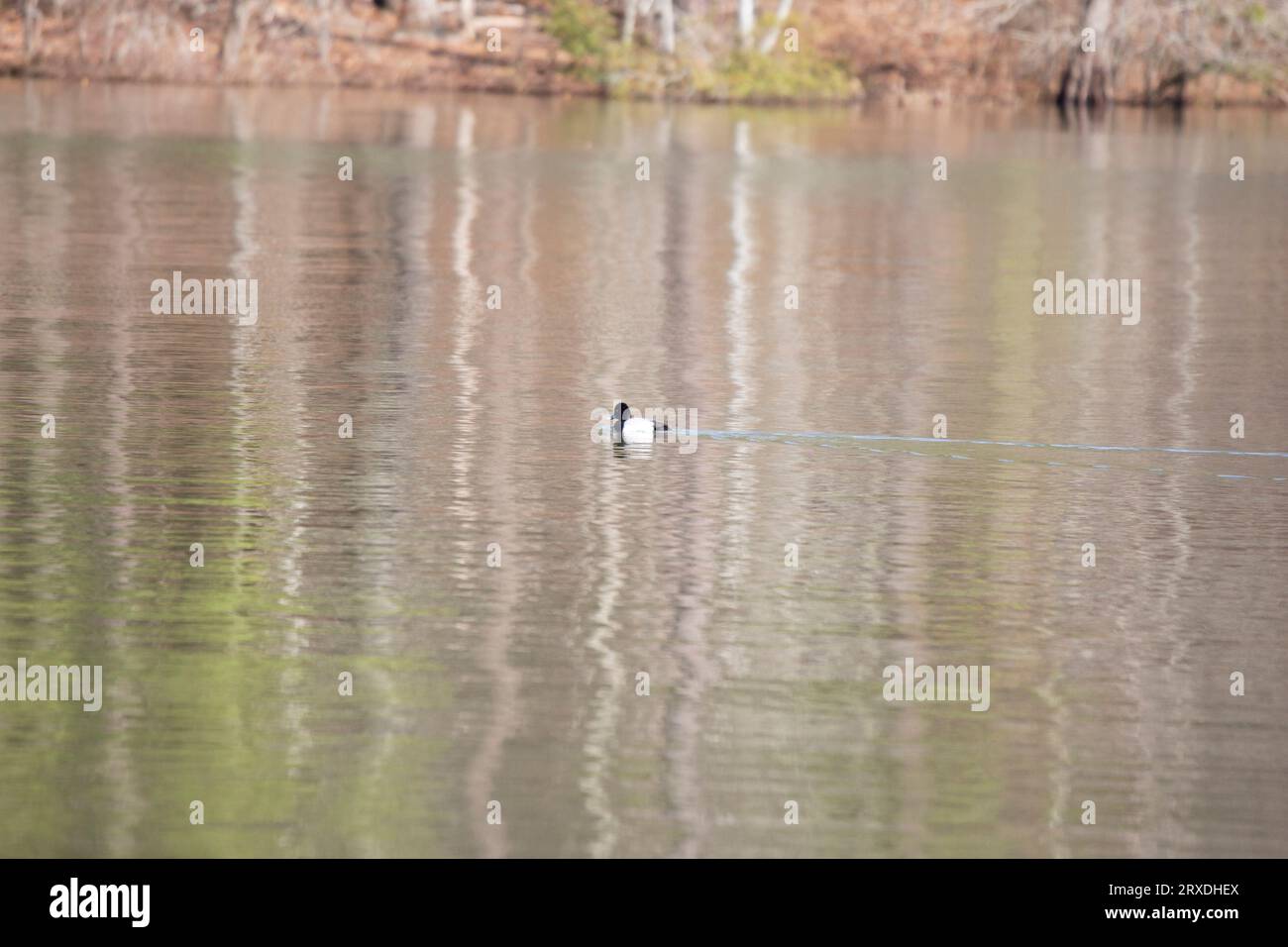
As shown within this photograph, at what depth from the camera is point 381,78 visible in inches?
2186

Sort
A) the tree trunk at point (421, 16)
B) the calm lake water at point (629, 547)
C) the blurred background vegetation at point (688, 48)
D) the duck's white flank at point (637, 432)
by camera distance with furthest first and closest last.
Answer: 1. the tree trunk at point (421, 16)
2. the blurred background vegetation at point (688, 48)
3. the duck's white flank at point (637, 432)
4. the calm lake water at point (629, 547)

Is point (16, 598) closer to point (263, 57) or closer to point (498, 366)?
point (498, 366)

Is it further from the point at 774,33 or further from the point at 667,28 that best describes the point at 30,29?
the point at 774,33

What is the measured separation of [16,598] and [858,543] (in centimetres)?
357

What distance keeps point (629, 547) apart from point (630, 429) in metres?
2.54

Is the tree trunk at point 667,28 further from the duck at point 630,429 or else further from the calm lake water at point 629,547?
the duck at point 630,429

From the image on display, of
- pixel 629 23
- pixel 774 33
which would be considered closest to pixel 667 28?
pixel 629 23

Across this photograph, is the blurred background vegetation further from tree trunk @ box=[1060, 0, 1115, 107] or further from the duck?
the duck

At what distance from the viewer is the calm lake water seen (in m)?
7.35

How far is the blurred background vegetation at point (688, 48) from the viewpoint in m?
53.1

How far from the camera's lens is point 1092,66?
54.5 meters

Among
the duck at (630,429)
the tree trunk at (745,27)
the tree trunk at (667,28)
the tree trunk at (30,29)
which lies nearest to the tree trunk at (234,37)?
the tree trunk at (30,29)

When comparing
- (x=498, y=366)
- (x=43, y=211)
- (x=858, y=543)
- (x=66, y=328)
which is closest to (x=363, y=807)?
(x=858, y=543)

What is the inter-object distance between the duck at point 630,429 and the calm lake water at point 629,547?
0.63 ft
